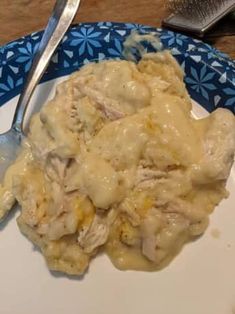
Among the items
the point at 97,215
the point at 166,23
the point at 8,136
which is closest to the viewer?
the point at 97,215

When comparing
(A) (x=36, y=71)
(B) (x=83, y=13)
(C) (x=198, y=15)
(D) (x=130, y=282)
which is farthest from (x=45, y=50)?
(D) (x=130, y=282)

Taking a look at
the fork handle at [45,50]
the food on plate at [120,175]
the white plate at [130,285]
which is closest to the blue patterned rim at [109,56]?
the fork handle at [45,50]

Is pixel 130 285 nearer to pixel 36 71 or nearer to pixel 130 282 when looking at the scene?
pixel 130 282

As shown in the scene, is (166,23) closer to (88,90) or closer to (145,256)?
(88,90)

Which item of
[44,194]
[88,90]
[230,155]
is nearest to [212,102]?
[230,155]

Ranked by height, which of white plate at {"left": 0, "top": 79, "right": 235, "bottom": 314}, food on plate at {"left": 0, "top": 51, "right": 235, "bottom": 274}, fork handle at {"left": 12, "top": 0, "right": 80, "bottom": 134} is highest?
fork handle at {"left": 12, "top": 0, "right": 80, "bottom": 134}

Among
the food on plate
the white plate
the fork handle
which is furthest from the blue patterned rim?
the white plate

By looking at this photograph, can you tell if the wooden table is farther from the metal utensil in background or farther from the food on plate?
the food on plate
